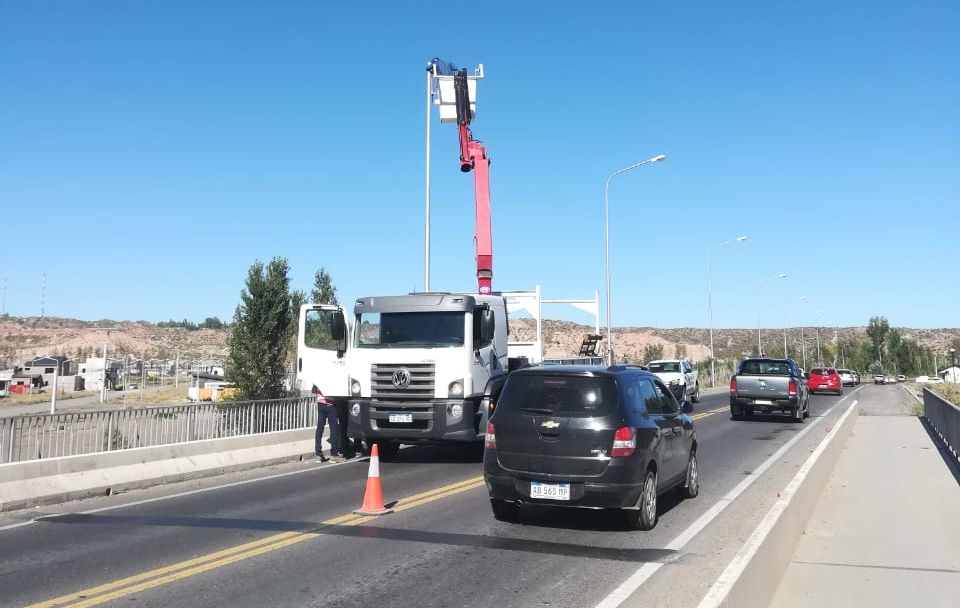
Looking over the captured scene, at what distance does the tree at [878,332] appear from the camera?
104625mm

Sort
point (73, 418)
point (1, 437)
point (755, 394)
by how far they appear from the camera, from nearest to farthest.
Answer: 1. point (1, 437)
2. point (73, 418)
3. point (755, 394)

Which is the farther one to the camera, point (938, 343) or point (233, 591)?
point (938, 343)

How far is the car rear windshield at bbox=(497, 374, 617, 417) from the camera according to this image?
8.51 m

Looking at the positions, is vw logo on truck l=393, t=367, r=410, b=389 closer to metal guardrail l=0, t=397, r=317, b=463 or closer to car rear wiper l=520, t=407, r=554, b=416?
Answer: metal guardrail l=0, t=397, r=317, b=463

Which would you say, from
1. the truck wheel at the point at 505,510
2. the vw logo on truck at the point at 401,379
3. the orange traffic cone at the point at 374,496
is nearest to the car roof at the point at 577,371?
the truck wheel at the point at 505,510

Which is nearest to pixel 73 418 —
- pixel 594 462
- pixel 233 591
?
pixel 233 591

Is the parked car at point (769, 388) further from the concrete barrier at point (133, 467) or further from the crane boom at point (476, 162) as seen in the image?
the concrete barrier at point (133, 467)

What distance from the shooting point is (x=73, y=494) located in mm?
11203

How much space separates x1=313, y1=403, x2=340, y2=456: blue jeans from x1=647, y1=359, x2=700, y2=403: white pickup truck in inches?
742

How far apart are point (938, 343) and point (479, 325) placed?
6120 inches

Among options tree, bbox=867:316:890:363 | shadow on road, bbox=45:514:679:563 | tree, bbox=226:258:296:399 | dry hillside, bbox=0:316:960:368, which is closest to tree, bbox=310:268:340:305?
tree, bbox=226:258:296:399

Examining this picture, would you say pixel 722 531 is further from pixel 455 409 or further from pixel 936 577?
pixel 455 409

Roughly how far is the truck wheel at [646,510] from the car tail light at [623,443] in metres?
0.49

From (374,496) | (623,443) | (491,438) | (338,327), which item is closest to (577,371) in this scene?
(623,443)
